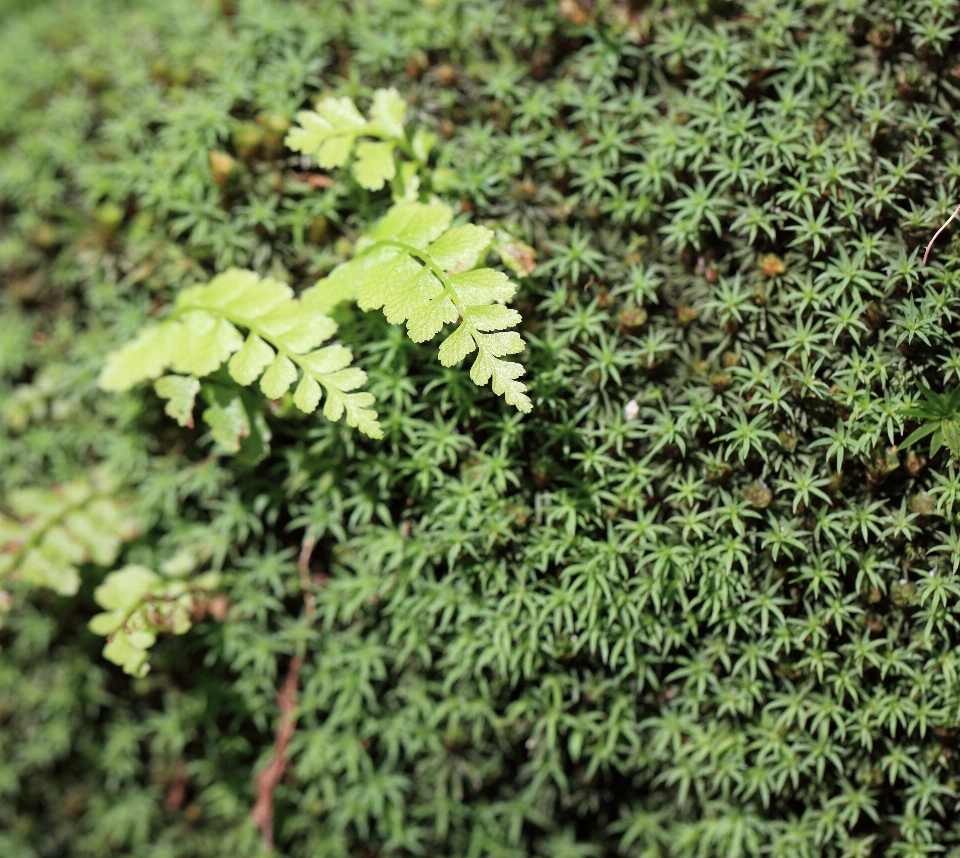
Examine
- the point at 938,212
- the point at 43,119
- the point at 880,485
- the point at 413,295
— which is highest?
the point at 43,119

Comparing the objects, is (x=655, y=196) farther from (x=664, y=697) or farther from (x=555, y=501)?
(x=664, y=697)

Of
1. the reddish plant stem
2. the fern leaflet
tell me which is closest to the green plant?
the fern leaflet

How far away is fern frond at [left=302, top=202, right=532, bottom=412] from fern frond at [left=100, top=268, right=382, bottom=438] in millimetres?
133

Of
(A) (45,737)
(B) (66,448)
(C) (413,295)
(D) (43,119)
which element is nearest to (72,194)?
(D) (43,119)

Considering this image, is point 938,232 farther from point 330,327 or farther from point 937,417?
point 330,327

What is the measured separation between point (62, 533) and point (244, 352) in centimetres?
108

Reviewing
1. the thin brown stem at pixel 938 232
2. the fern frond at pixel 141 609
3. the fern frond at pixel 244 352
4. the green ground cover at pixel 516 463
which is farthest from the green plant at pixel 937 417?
the fern frond at pixel 141 609

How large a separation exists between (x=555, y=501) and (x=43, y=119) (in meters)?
2.73

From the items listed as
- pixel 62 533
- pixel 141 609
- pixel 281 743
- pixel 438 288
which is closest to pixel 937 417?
pixel 438 288

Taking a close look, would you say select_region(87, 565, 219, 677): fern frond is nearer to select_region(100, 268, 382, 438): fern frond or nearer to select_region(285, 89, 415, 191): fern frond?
select_region(100, 268, 382, 438): fern frond

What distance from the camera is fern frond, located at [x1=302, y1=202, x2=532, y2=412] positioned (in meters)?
2.27

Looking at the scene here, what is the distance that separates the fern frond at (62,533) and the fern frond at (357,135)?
1523 millimetres

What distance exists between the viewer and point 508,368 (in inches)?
89.0

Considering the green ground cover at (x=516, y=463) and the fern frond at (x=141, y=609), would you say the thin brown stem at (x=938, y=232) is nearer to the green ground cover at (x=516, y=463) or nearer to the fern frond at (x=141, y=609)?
the green ground cover at (x=516, y=463)
